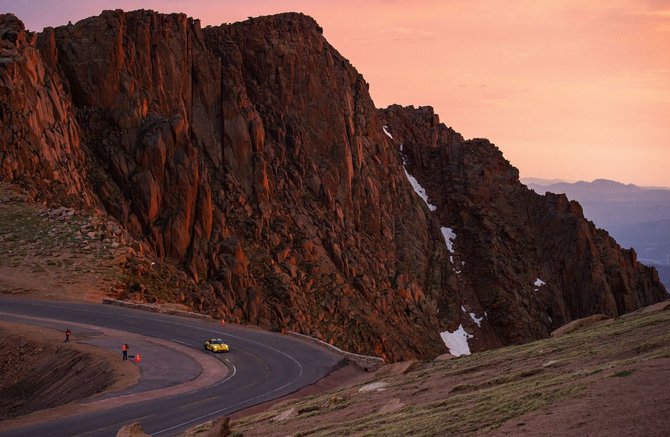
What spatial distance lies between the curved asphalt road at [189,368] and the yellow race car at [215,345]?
1.97ft

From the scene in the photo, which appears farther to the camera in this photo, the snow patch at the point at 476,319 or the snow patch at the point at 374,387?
the snow patch at the point at 476,319

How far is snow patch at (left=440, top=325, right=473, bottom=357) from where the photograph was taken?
103 m

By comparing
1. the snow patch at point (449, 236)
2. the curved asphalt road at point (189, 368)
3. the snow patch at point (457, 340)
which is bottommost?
the snow patch at point (457, 340)

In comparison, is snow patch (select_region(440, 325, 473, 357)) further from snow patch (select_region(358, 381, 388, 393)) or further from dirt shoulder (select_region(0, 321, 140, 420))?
snow patch (select_region(358, 381, 388, 393))

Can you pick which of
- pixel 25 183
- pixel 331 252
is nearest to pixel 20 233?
pixel 25 183

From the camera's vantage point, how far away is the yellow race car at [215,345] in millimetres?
46250

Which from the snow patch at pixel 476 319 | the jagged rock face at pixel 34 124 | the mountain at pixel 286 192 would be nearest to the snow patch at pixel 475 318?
the snow patch at pixel 476 319

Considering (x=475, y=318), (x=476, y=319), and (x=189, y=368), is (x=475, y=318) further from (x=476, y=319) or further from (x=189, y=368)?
(x=189, y=368)

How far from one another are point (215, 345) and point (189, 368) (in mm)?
4753

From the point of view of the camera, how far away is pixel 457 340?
107 m

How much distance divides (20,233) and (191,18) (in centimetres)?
4270

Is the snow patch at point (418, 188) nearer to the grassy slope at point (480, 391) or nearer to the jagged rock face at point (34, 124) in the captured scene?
the jagged rock face at point (34, 124)

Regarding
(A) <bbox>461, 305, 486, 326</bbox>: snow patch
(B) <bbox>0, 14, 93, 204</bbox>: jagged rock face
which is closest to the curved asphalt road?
(B) <bbox>0, 14, 93, 204</bbox>: jagged rock face

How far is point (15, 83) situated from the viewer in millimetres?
70562
